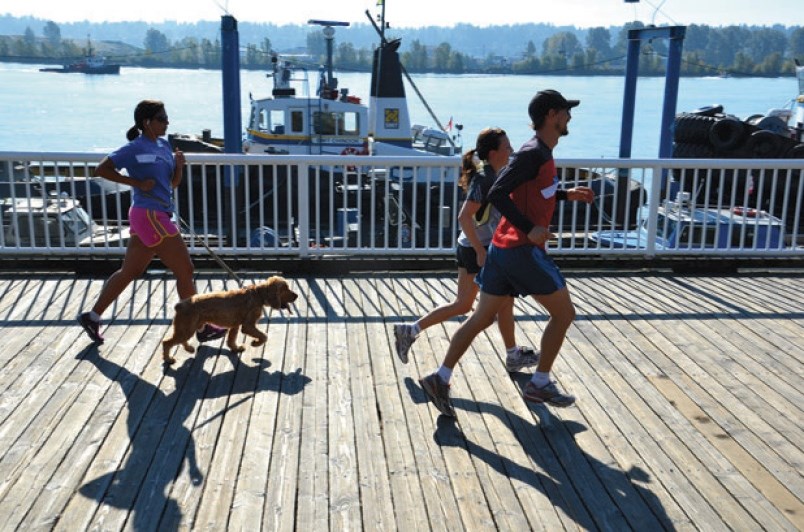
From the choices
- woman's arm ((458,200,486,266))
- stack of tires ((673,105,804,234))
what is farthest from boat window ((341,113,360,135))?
woman's arm ((458,200,486,266))

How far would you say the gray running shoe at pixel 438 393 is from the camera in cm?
424

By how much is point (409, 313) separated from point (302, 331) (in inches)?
35.1

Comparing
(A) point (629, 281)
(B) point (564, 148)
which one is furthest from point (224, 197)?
(B) point (564, 148)

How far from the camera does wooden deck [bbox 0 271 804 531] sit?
11.0 ft

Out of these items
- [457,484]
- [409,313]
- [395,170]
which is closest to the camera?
[457,484]

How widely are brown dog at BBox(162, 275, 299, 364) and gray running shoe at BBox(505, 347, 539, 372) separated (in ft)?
4.52

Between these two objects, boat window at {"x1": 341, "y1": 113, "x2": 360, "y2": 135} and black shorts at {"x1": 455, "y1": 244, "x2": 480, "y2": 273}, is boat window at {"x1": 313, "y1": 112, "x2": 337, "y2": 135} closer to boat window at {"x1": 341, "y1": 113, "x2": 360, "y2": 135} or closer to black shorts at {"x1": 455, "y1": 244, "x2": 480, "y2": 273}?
boat window at {"x1": 341, "y1": 113, "x2": 360, "y2": 135}

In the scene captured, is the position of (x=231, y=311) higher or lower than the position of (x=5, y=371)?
higher

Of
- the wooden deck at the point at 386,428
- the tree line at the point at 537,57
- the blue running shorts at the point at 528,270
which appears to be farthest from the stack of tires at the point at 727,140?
the tree line at the point at 537,57

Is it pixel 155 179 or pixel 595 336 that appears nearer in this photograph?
pixel 155 179

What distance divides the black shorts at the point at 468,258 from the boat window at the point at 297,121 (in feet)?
67.9

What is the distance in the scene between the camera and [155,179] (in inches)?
196

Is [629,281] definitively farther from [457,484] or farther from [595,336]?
[457,484]

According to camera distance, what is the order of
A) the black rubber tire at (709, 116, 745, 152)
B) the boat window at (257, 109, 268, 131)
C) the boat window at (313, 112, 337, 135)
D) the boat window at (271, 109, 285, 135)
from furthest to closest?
the boat window at (257, 109, 268, 131)
the boat window at (271, 109, 285, 135)
the boat window at (313, 112, 337, 135)
the black rubber tire at (709, 116, 745, 152)
